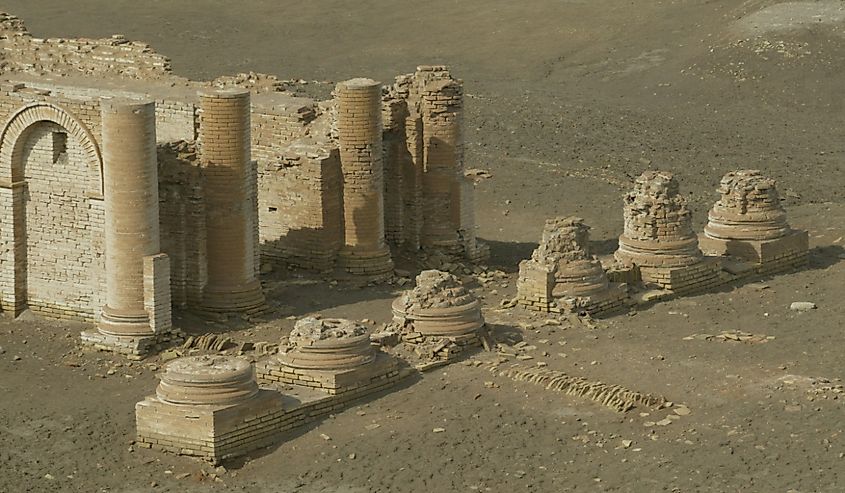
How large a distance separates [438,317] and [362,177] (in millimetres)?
4305

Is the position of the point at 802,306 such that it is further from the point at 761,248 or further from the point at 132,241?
the point at 132,241

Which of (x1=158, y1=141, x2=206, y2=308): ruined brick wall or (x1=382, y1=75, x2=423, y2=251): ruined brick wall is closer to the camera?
(x1=158, y1=141, x2=206, y2=308): ruined brick wall

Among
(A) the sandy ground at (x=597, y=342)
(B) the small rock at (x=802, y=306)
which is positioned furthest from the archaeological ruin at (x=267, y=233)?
(B) the small rock at (x=802, y=306)

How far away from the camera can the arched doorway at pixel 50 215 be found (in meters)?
27.1

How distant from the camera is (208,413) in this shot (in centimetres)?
2214

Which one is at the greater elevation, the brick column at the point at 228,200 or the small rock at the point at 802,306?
the brick column at the point at 228,200

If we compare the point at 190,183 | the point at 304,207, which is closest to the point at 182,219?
the point at 190,183

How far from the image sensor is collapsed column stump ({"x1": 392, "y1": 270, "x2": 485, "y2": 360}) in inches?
1003

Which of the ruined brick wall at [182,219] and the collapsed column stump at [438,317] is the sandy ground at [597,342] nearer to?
the collapsed column stump at [438,317]

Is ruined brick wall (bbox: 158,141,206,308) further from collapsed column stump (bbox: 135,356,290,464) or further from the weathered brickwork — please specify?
collapsed column stump (bbox: 135,356,290,464)

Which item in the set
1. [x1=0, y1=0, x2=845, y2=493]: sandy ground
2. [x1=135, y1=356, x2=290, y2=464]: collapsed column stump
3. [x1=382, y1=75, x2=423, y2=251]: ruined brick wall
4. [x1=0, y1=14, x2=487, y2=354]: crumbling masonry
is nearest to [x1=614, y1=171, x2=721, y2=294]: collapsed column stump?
[x1=0, y1=0, x2=845, y2=493]: sandy ground

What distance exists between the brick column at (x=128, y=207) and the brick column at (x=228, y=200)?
114 centimetres

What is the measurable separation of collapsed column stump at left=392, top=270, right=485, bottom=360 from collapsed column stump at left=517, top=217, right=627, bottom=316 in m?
1.74

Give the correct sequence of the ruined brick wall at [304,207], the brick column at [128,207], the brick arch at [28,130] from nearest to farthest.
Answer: the brick column at [128,207], the brick arch at [28,130], the ruined brick wall at [304,207]
